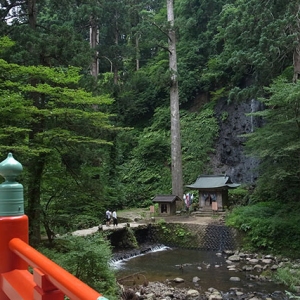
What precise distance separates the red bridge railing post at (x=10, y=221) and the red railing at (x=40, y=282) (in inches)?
1.9

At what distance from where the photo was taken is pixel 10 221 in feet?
7.04

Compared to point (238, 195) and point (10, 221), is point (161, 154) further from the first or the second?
point (10, 221)

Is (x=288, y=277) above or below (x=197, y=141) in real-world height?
below

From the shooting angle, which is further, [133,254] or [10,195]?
[133,254]

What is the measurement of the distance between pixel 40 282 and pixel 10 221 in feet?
2.17

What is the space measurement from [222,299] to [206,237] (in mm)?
5802

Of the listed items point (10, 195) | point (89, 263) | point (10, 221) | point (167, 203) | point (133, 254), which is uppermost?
point (10, 195)

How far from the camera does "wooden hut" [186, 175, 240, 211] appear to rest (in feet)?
56.4

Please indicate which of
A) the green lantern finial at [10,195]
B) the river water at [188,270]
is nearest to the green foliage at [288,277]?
the river water at [188,270]

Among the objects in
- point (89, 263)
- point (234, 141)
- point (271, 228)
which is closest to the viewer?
point (89, 263)

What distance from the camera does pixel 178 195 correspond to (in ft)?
60.6

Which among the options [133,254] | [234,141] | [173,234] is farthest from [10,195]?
[234,141]

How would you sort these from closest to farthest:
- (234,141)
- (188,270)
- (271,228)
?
(188,270) → (271,228) → (234,141)

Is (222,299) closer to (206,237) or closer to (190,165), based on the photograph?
(206,237)
